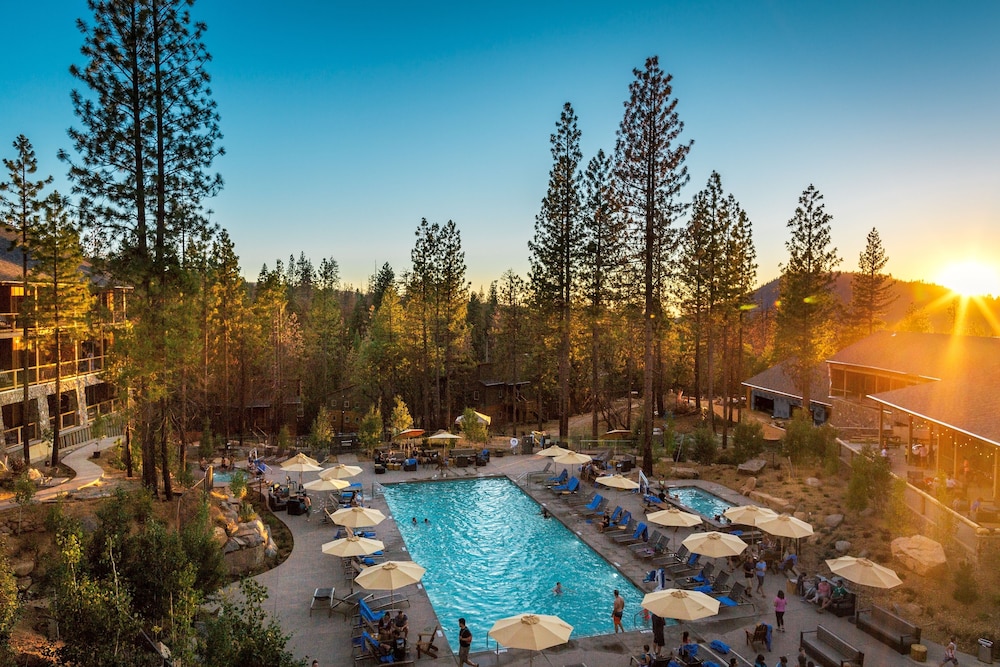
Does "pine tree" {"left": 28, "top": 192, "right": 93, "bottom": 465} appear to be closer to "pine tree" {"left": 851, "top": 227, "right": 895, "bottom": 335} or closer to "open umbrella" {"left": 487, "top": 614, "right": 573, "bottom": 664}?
"open umbrella" {"left": 487, "top": 614, "right": 573, "bottom": 664}

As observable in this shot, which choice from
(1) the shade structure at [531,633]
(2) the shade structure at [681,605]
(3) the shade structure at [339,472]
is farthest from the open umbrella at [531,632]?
(3) the shade structure at [339,472]

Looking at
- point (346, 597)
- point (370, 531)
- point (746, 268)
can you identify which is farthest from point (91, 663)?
point (746, 268)

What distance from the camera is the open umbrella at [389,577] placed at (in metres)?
13.3

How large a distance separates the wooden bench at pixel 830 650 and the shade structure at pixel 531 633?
5276 millimetres

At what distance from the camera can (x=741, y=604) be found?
14656mm

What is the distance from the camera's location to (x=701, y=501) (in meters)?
23.9

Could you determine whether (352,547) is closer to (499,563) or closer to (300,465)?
(499,563)

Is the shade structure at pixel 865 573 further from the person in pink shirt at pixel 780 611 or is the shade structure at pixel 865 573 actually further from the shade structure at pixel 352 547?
the shade structure at pixel 352 547

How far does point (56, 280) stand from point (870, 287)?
180ft

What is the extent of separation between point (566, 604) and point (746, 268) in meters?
31.0

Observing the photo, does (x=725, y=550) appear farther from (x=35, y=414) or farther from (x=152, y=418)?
(x=35, y=414)

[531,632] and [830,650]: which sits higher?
[531,632]

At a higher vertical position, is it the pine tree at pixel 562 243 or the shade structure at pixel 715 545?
the pine tree at pixel 562 243

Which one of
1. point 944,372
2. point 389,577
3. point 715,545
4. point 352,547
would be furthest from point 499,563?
point 944,372
